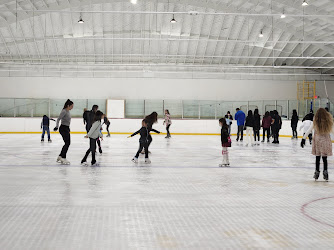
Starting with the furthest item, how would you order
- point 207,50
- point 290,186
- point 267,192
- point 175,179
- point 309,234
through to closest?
point 207,50, point 175,179, point 290,186, point 267,192, point 309,234

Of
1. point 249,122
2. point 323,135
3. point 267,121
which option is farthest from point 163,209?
point 267,121

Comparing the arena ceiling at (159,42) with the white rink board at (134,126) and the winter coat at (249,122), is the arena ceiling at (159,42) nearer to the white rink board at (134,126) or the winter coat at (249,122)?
the white rink board at (134,126)

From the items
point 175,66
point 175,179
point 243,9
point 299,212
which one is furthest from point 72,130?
point 299,212

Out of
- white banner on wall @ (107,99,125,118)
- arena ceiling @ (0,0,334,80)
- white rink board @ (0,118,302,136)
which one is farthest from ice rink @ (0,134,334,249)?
white banner on wall @ (107,99,125,118)

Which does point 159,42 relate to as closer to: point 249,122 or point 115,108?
point 115,108

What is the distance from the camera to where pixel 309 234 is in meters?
3.73

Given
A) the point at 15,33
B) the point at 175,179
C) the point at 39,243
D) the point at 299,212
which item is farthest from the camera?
the point at 15,33

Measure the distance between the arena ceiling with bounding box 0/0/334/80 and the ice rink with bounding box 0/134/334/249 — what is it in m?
17.9

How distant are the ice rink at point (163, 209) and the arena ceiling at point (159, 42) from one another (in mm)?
17898

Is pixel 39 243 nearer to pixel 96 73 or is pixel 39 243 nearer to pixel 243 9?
pixel 243 9

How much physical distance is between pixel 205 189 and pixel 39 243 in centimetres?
321

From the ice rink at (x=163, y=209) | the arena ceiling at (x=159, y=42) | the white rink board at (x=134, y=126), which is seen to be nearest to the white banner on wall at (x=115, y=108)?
the white rink board at (x=134, y=126)

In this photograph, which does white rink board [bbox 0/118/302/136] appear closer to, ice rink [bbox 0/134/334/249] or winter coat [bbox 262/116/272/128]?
winter coat [bbox 262/116/272/128]

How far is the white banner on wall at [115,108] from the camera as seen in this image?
29734 mm
